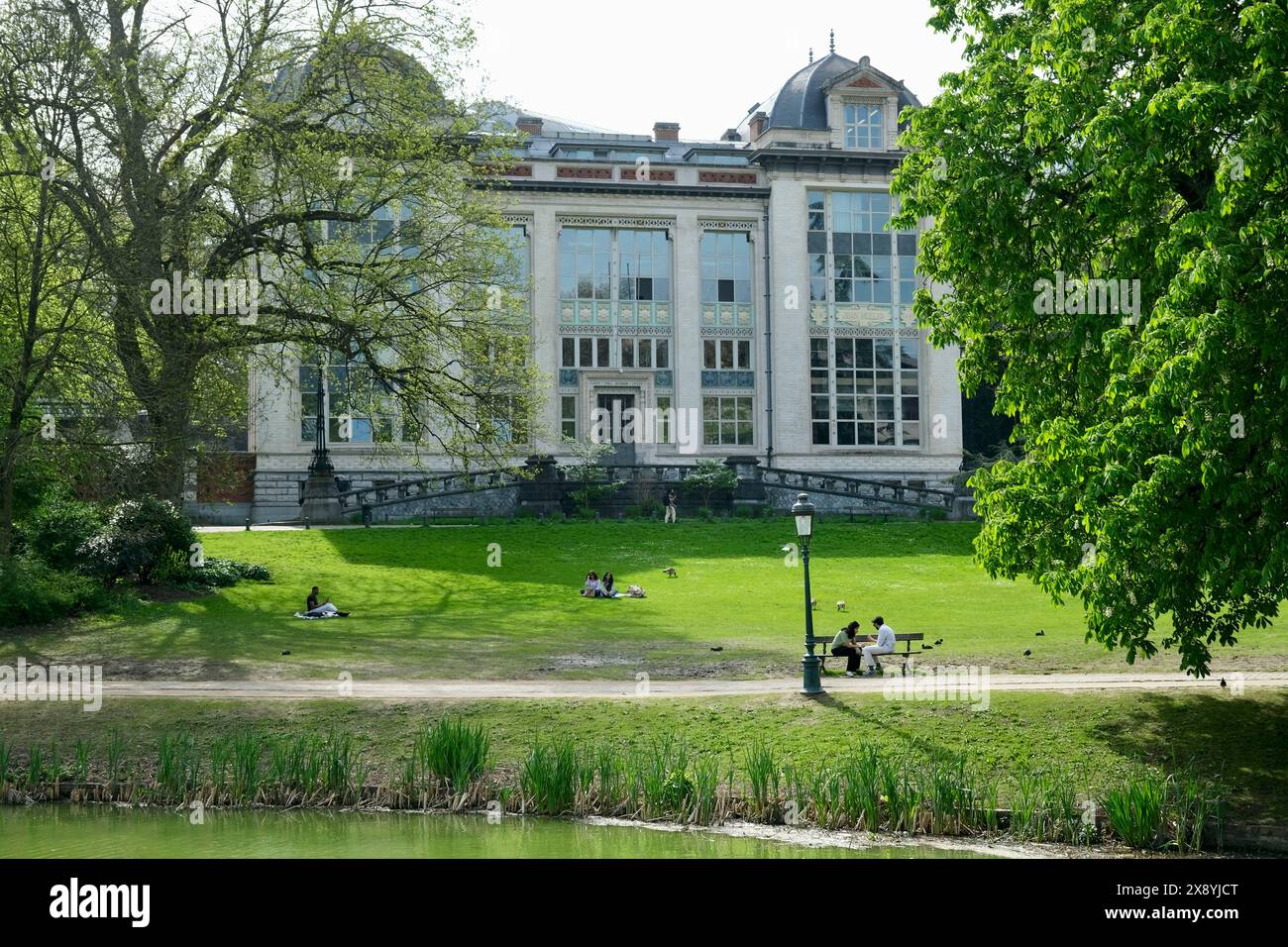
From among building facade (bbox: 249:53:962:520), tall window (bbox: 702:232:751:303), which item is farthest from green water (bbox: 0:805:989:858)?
tall window (bbox: 702:232:751:303)

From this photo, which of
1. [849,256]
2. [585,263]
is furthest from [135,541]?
[849,256]

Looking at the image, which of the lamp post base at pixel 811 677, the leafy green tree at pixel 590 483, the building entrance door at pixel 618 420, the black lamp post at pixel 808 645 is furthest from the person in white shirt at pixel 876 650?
the building entrance door at pixel 618 420

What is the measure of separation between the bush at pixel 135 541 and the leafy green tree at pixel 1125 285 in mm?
20351

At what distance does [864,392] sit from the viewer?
189 ft

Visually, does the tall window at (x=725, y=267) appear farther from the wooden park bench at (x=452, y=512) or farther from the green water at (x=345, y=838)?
the green water at (x=345, y=838)

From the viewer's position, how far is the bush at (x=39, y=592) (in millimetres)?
25156

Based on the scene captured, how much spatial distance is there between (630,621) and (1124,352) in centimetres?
1534

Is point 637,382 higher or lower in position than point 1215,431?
higher

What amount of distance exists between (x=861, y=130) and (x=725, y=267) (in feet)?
30.6

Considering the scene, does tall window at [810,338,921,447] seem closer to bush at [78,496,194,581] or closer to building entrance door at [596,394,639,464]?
building entrance door at [596,394,639,464]

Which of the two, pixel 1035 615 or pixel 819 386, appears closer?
pixel 1035 615
